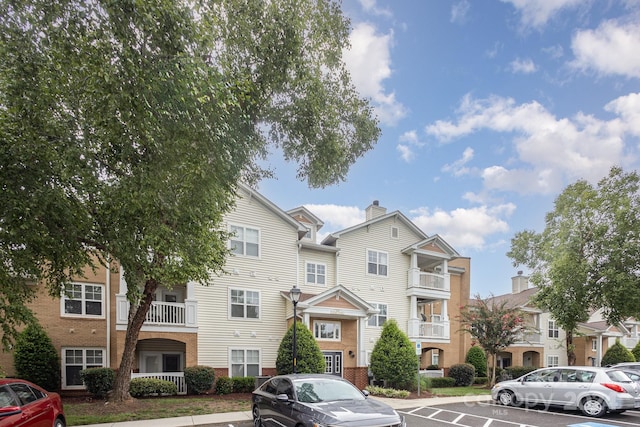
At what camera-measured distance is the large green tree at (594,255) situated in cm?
2281

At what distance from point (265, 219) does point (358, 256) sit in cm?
600

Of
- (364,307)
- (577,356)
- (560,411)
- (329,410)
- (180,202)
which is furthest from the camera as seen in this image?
(577,356)

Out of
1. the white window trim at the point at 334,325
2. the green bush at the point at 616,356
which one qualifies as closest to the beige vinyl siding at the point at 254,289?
the white window trim at the point at 334,325

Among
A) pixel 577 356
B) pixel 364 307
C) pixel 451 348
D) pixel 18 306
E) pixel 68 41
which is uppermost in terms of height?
pixel 68 41

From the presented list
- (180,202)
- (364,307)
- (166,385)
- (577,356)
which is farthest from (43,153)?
(577,356)

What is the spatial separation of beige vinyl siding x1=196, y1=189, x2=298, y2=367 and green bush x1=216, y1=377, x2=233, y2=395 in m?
1.42

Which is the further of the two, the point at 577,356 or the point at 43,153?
the point at 577,356

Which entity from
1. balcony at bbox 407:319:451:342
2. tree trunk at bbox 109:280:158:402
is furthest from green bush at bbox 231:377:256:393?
balcony at bbox 407:319:451:342

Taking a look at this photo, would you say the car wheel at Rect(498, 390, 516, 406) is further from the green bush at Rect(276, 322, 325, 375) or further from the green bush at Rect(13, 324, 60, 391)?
the green bush at Rect(13, 324, 60, 391)

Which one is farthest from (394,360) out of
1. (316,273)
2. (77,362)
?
(77,362)

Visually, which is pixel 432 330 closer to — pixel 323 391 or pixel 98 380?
pixel 98 380

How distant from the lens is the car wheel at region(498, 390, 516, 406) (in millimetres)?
14883

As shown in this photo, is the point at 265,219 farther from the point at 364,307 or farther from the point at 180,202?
the point at 180,202

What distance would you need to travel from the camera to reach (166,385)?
1669 cm
